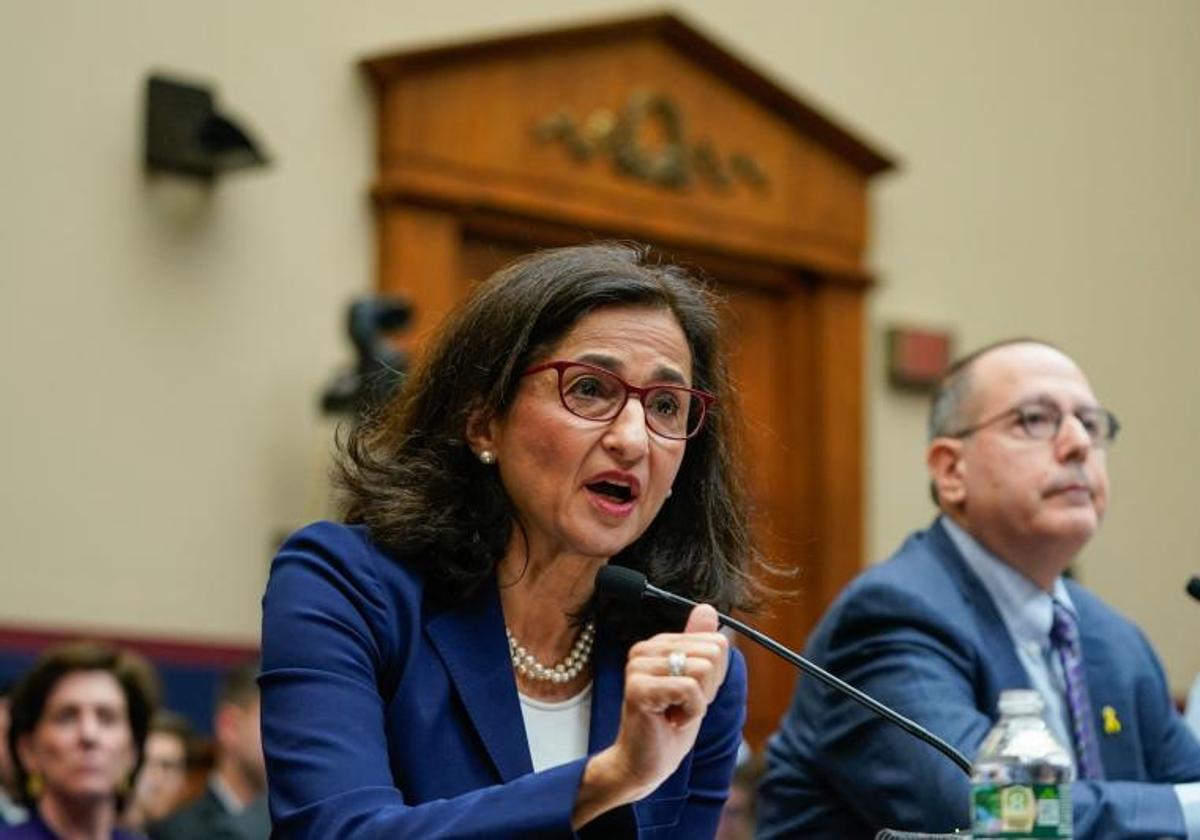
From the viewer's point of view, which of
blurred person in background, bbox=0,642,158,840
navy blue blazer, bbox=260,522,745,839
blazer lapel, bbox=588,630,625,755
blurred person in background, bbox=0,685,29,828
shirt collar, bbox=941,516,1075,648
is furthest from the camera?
blurred person in background, bbox=0,685,29,828

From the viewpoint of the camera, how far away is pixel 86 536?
538cm

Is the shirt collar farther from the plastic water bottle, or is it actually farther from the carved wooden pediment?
the carved wooden pediment

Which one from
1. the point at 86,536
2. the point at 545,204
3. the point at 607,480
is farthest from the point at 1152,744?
the point at 545,204

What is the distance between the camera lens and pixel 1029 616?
2986 mm

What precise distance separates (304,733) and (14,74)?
3772 mm

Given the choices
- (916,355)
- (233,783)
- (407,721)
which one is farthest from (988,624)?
(916,355)

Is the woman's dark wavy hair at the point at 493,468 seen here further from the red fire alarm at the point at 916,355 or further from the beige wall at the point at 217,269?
the red fire alarm at the point at 916,355

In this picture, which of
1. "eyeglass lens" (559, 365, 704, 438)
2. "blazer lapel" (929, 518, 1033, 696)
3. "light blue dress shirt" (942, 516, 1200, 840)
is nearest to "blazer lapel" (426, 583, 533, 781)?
"eyeglass lens" (559, 365, 704, 438)

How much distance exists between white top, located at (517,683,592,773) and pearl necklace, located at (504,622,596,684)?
3 centimetres

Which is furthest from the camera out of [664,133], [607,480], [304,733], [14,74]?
[664,133]

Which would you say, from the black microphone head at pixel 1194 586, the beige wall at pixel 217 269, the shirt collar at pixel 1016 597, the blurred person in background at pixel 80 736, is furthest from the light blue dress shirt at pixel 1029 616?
the beige wall at pixel 217 269

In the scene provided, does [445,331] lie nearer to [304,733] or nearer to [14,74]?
[304,733]

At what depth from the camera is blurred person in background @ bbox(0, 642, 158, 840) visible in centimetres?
418

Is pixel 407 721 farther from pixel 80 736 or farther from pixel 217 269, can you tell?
pixel 217 269
